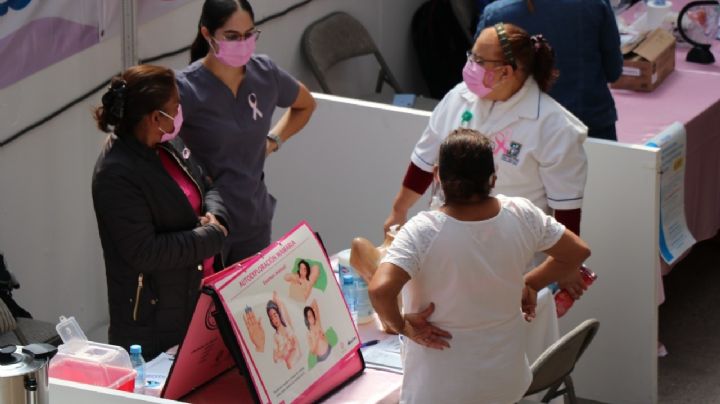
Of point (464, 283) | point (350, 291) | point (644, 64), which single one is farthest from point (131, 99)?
point (644, 64)

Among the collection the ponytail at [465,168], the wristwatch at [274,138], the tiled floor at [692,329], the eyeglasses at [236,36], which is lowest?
the tiled floor at [692,329]

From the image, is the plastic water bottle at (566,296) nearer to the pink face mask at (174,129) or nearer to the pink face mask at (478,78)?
the pink face mask at (478,78)

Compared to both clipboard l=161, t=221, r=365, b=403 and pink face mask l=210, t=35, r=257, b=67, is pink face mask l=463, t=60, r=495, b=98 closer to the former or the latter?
pink face mask l=210, t=35, r=257, b=67

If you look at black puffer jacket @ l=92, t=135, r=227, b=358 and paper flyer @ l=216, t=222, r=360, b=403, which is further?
black puffer jacket @ l=92, t=135, r=227, b=358

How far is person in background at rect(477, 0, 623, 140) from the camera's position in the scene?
453 centimetres

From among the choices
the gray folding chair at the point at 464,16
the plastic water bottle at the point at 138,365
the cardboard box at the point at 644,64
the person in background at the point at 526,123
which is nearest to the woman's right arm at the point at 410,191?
the person in background at the point at 526,123

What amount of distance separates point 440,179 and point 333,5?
4040 mm

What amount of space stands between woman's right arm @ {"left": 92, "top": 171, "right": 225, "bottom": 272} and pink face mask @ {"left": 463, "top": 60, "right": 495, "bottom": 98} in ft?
3.10

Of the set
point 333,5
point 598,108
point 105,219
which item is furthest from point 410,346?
point 333,5

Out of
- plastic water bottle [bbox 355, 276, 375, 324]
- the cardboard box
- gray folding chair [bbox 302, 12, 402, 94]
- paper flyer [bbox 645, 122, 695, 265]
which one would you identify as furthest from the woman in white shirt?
gray folding chair [bbox 302, 12, 402, 94]

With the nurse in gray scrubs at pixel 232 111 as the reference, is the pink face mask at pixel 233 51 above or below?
above

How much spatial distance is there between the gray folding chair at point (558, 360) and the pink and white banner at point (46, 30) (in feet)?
6.74

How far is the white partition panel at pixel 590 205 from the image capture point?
433cm

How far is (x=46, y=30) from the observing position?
14.3 feet
